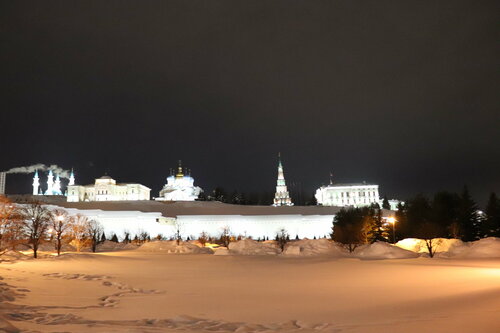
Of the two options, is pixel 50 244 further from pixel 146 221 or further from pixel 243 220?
pixel 243 220

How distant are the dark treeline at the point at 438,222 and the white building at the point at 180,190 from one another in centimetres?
6603

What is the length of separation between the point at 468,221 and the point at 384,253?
1129 centimetres

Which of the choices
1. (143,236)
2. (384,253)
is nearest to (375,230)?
(384,253)

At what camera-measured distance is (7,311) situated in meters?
7.62

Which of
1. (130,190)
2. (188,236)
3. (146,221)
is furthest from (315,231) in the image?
(130,190)

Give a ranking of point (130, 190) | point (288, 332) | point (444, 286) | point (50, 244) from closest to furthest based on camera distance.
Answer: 1. point (288, 332)
2. point (444, 286)
3. point (50, 244)
4. point (130, 190)

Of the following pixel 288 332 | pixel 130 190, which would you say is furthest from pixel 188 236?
pixel 288 332

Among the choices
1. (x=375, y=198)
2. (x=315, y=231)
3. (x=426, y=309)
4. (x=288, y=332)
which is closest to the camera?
(x=288, y=332)

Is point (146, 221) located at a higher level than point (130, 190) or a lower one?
lower

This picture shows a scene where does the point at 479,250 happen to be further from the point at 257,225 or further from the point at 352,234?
the point at 257,225

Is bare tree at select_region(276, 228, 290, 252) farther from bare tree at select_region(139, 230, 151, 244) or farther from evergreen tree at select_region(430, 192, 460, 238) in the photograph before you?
bare tree at select_region(139, 230, 151, 244)

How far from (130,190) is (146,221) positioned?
42.9 meters

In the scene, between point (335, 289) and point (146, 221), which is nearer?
point (335, 289)

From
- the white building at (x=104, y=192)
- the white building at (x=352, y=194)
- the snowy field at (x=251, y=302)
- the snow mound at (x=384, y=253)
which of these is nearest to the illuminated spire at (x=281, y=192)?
the white building at (x=352, y=194)
